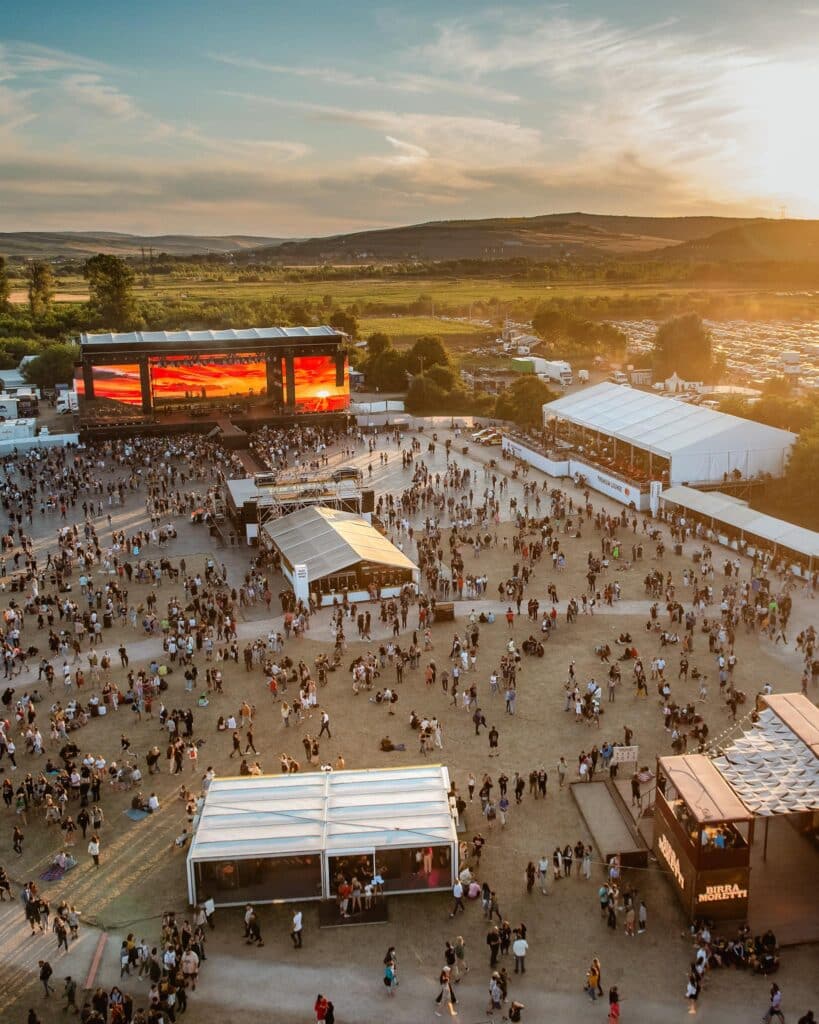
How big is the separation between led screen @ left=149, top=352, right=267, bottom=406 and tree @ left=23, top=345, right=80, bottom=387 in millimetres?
16689

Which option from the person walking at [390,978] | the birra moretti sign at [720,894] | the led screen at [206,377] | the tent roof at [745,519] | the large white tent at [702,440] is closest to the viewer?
the person walking at [390,978]

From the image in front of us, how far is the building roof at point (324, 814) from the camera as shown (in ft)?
54.2

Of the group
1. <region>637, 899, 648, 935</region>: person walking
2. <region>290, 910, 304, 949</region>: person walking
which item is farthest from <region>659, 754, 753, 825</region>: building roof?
<region>290, 910, 304, 949</region>: person walking

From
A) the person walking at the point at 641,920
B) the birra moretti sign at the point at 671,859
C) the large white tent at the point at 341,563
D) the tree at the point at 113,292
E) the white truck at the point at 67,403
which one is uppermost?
the tree at the point at 113,292

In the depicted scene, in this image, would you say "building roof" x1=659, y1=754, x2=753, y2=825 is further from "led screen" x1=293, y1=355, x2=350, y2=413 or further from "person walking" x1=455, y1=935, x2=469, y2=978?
"led screen" x1=293, y1=355, x2=350, y2=413

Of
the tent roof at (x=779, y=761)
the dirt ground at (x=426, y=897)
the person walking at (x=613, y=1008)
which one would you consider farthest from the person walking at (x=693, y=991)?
the tent roof at (x=779, y=761)

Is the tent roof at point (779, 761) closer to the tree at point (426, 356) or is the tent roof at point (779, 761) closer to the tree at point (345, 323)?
the tree at point (426, 356)

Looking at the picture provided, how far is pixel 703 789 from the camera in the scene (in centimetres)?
1630

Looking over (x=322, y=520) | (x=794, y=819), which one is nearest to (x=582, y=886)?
(x=794, y=819)

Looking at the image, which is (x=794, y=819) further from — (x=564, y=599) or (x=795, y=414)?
(x=795, y=414)

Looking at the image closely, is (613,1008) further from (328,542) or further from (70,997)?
(328,542)

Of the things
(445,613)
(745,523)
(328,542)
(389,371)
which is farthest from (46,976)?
(389,371)

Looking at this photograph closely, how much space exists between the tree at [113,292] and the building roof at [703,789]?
90.2 m

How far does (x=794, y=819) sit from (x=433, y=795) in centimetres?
695
